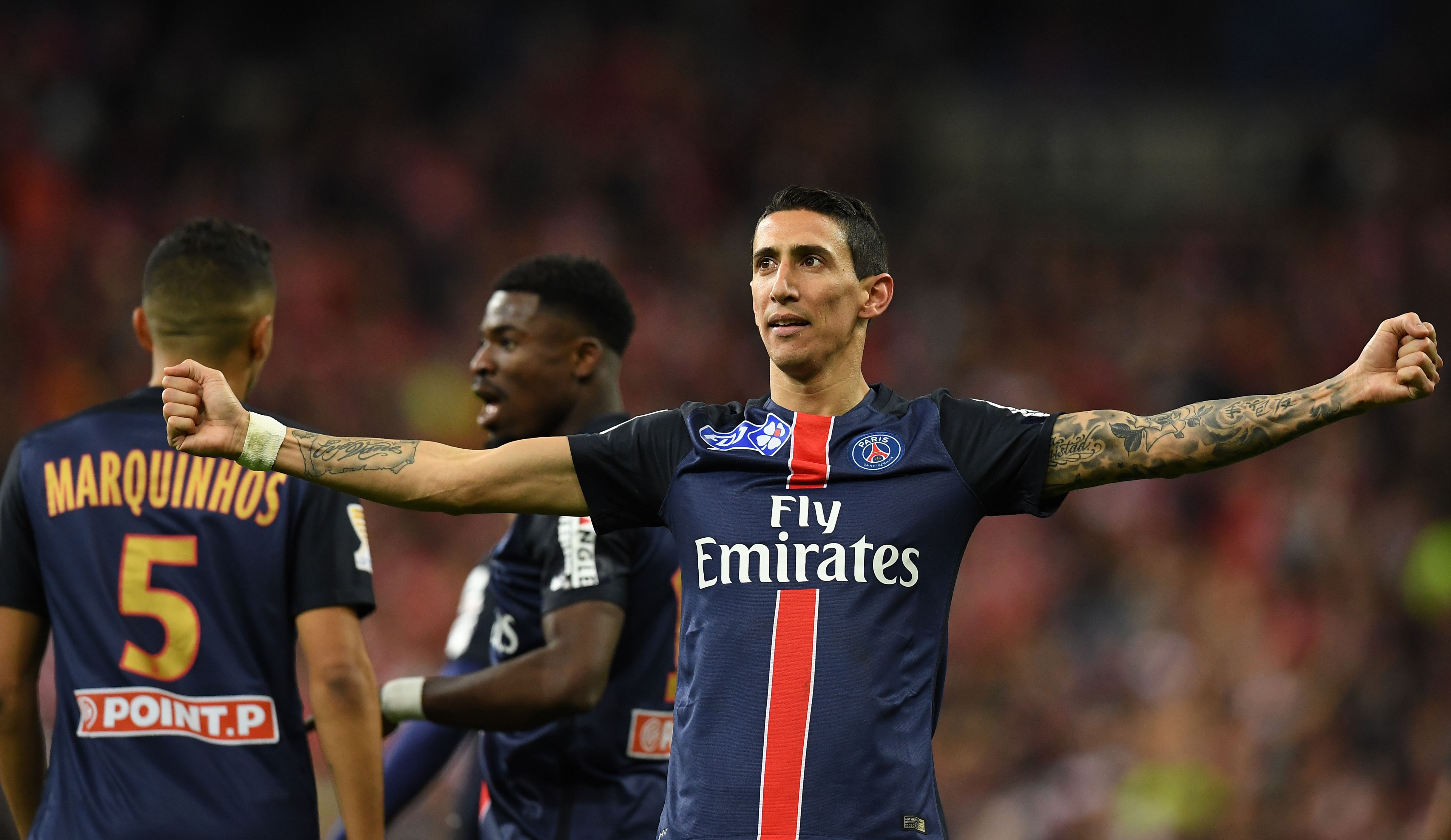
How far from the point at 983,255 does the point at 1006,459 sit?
42.2 ft

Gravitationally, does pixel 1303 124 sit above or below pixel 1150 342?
above

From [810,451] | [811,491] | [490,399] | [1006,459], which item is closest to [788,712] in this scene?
[811,491]

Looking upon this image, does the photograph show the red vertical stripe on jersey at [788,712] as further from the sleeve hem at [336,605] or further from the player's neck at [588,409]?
the player's neck at [588,409]

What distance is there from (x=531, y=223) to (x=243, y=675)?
11963 mm

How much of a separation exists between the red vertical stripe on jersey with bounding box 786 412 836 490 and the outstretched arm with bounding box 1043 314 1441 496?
0.53 meters

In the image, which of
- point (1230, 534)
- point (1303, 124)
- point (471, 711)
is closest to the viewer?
point (471, 711)

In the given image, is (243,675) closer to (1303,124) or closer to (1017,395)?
(1017,395)

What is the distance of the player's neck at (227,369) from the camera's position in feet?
14.2

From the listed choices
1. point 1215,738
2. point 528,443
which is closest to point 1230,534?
Answer: point 1215,738

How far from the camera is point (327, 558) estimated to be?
13.7 feet

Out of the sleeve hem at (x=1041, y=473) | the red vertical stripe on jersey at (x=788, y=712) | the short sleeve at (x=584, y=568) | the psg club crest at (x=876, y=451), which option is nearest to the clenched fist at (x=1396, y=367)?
the sleeve hem at (x=1041, y=473)

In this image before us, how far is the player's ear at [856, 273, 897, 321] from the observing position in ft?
13.0

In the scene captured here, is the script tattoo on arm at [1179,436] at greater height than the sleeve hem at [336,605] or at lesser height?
greater

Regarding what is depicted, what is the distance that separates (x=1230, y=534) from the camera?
12.0 meters
